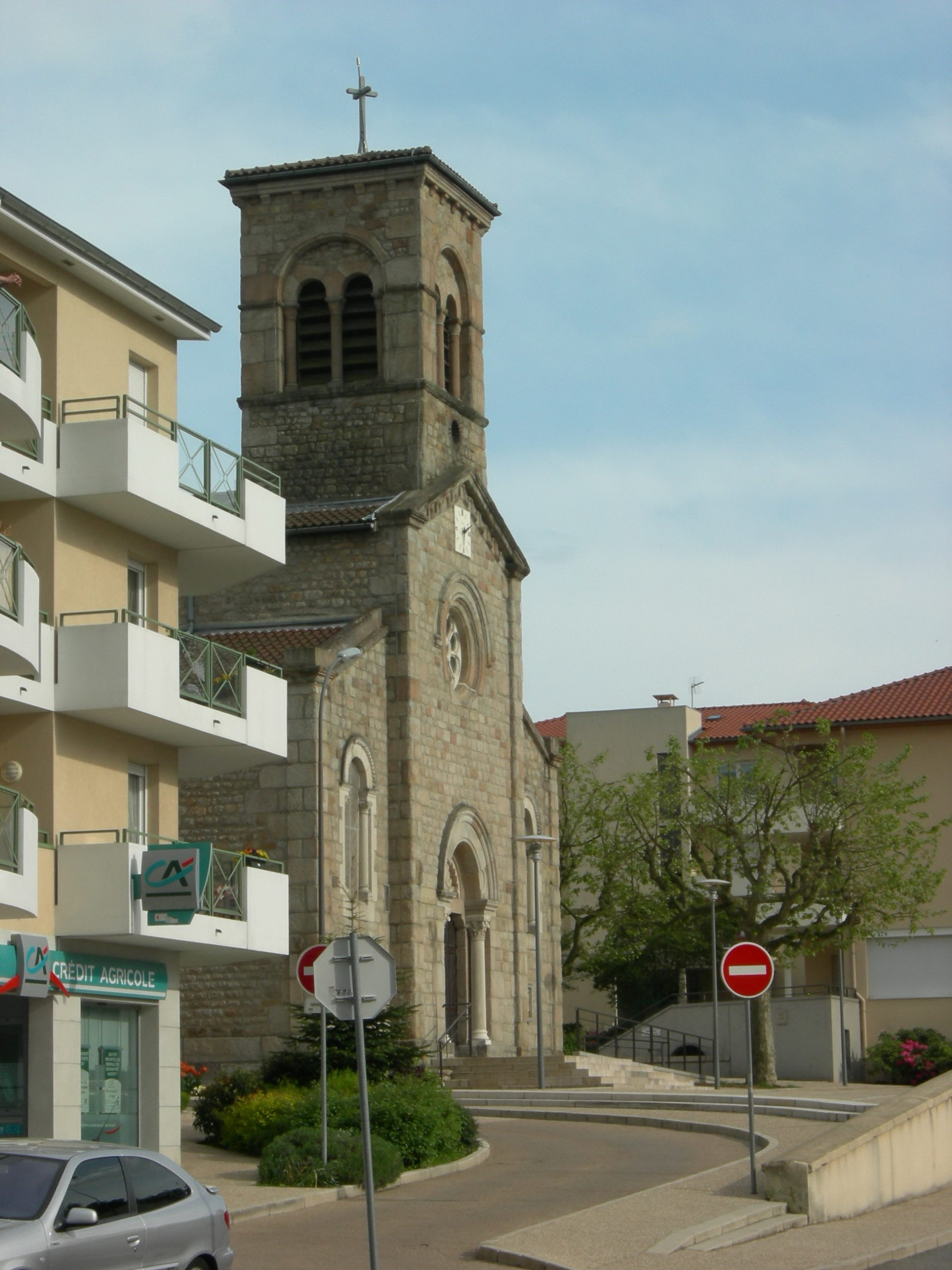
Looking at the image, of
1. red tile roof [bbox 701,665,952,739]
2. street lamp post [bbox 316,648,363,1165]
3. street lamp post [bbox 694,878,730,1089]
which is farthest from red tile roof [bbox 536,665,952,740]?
street lamp post [bbox 316,648,363,1165]

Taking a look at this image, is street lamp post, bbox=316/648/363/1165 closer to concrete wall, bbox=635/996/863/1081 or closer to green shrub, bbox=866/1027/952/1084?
concrete wall, bbox=635/996/863/1081

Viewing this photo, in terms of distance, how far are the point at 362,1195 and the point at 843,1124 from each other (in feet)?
16.9

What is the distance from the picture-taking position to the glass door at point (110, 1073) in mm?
22641

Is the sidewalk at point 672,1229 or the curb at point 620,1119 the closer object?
the sidewalk at point 672,1229

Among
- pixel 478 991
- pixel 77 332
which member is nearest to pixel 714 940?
pixel 478 991

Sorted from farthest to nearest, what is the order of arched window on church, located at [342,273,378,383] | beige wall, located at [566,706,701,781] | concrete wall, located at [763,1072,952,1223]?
beige wall, located at [566,706,701,781], arched window on church, located at [342,273,378,383], concrete wall, located at [763,1072,952,1223]

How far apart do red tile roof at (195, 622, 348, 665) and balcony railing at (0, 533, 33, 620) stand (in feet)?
54.4

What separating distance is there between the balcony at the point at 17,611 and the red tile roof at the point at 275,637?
16.1m

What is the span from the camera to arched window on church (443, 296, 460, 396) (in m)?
45.4

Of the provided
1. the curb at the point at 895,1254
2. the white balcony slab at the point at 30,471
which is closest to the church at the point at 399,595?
the white balcony slab at the point at 30,471

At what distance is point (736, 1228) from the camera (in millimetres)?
17844

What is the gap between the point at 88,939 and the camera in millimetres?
22453

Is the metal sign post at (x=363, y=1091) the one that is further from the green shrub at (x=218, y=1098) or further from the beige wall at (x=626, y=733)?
the beige wall at (x=626, y=733)

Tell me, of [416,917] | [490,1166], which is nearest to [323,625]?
[416,917]
